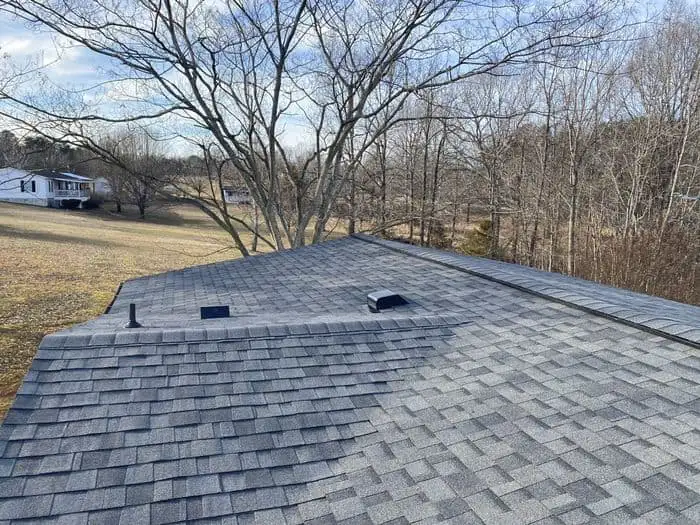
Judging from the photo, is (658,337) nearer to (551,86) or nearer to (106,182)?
(551,86)

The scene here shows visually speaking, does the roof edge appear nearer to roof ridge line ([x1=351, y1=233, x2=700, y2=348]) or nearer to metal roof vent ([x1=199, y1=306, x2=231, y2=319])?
metal roof vent ([x1=199, y1=306, x2=231, y2=319])

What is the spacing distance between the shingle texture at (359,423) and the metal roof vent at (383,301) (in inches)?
25.1

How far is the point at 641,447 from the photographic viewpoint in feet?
9.96

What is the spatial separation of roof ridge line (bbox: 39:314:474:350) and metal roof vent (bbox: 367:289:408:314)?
0.73 metres

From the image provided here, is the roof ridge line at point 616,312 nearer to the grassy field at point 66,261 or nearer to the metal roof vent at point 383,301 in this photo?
the metal roof vent at point 383,301

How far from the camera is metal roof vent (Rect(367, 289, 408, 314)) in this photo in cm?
622

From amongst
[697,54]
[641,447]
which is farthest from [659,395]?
[697,54]

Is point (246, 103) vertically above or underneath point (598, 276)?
above

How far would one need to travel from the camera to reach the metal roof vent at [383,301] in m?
6.22

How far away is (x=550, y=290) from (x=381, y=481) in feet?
12.8

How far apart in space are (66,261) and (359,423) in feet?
82.0

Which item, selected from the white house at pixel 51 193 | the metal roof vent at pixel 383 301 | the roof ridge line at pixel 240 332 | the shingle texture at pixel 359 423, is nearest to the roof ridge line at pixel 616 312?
the shingle texture at pixel 359 423

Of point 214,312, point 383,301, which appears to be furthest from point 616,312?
point 214,312

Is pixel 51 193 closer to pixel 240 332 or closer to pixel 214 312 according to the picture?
pixel 214 312
